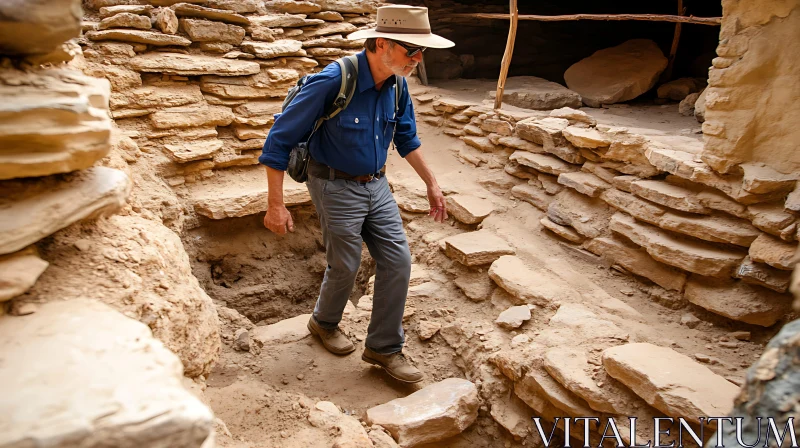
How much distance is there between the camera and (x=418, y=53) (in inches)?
111

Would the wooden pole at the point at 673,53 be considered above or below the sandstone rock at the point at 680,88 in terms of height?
above

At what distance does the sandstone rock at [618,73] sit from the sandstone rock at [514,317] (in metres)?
3.43

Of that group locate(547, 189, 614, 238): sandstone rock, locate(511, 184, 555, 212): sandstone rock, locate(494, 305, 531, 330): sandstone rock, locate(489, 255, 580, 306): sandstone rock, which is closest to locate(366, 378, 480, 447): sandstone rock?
locate(494, 305, 531, 330): sandstone rock

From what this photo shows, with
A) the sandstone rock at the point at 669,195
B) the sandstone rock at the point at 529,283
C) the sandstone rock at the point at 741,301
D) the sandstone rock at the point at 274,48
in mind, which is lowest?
the sandstone rock at the point at 529,283

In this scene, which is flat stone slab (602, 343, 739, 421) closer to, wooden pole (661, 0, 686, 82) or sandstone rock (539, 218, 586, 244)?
sandstone rock (539, 218, 586, 244)

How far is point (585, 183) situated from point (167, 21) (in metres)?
3.56

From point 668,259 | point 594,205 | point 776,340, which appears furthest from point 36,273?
point 594,205

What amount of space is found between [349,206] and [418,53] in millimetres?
866

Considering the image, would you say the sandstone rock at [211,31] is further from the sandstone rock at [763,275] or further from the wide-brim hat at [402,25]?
the sandstone rock at [763,275]

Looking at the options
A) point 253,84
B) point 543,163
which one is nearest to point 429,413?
point 543,163

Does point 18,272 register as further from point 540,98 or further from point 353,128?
point 540,98

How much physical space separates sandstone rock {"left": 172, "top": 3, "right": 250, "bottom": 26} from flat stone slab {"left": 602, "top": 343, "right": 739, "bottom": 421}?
410 centimetres

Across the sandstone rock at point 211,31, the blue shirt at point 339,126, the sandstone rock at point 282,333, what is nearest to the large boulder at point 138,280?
the blue shirt at point 339,126

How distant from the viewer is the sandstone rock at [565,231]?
13.7 feet
